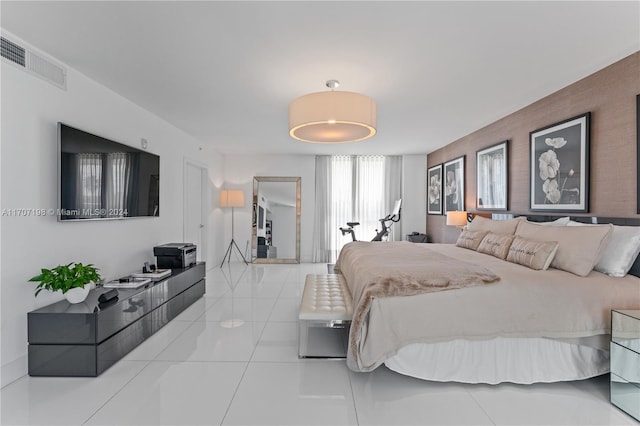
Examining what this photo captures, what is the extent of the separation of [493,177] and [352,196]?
10.8 ft

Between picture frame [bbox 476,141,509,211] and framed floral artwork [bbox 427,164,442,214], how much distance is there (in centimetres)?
152

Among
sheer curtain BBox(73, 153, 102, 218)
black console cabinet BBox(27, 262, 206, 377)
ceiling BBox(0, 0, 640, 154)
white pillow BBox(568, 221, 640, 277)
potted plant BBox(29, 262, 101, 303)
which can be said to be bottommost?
black console cabinet BBox(27, 262, 206, 377)

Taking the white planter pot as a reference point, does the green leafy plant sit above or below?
above

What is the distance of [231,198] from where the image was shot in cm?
684

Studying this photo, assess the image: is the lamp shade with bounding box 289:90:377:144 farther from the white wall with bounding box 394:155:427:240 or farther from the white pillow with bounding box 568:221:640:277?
the white wall with bounding box 394:155:427:240

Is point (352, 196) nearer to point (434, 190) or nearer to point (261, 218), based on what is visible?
point (434, 190)

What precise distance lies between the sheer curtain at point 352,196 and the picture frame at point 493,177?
252 cm

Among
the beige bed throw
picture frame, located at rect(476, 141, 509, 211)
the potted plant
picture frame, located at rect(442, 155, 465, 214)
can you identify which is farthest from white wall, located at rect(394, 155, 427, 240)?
the potted plant

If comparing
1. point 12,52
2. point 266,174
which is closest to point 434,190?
point 266,174

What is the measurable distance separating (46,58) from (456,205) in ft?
18.8

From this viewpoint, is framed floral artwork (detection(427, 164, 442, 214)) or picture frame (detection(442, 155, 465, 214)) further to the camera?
framed floral artwork (detection(427, 164, 442, 214))

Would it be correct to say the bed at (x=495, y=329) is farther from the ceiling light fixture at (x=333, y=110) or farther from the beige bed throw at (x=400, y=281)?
the ceiling light fixture at (x=333, y=110)

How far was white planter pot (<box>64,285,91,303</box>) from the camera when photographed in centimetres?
244

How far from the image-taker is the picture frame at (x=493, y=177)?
423 centimetres
